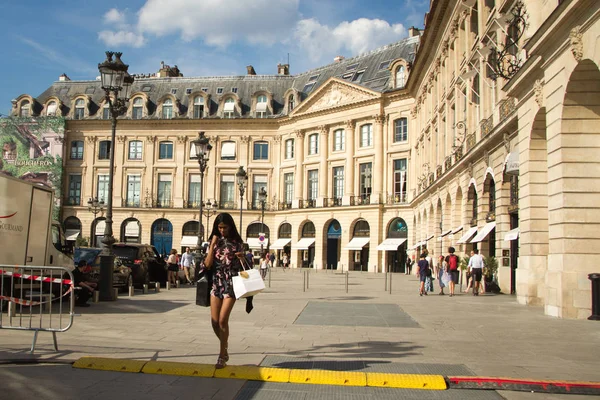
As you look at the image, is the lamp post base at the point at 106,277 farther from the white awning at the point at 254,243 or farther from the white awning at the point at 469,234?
the white awning at the point at 254,243

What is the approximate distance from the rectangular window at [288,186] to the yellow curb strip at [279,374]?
57.5m

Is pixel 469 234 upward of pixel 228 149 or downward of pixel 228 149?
downward

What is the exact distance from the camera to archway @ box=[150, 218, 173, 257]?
219 ft

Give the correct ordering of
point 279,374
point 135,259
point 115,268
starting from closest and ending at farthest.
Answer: point 279,374 → point 115,268 → point 135,259

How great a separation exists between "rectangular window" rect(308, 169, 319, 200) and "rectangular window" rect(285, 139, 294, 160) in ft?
10.7

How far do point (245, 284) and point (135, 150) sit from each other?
208 ft

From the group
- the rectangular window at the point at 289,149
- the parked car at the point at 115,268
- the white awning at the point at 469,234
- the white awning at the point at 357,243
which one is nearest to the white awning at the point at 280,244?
the white awning at the point at 357,243

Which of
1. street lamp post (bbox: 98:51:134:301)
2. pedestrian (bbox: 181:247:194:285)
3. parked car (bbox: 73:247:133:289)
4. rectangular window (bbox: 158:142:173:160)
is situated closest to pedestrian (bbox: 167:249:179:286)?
pedestrian (bbox: 181:247:194:285)

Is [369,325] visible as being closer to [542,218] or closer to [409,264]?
[542,218]

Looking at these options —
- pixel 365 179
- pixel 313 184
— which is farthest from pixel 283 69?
pixel 365 179

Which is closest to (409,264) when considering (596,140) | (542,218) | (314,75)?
(314,75)

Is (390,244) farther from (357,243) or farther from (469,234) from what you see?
(469,234)

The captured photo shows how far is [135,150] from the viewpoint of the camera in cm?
6838

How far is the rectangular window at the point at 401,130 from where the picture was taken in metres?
57.0
